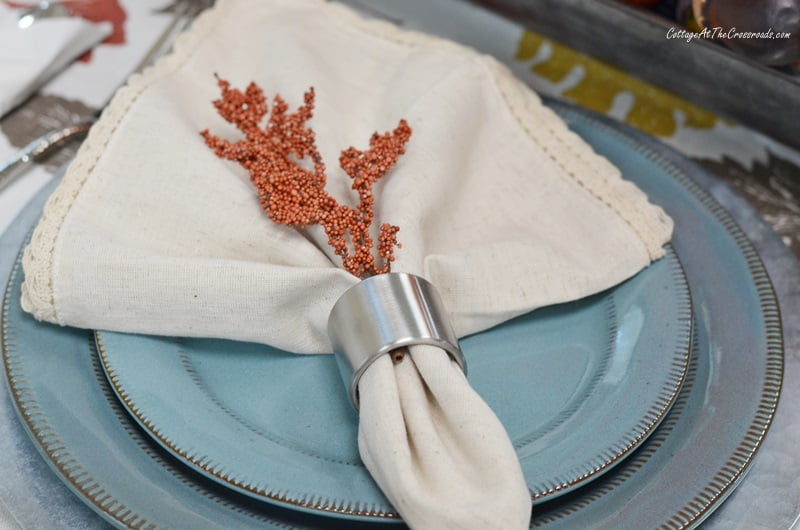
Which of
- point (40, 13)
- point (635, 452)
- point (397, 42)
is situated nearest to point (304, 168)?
point (397, 42)

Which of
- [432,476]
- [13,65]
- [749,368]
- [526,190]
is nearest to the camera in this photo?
[432,476]

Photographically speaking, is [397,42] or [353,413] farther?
[397,42]

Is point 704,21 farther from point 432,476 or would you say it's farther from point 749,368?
point 432,476

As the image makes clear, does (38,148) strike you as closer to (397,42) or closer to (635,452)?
(397,42)

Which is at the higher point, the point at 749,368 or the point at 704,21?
the point at 704,21

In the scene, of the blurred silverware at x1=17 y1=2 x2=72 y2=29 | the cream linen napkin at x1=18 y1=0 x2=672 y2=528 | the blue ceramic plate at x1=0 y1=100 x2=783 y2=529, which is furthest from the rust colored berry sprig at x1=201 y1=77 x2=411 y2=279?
the blurred silverware at x1=17 y1=2 x2=72 y2=29

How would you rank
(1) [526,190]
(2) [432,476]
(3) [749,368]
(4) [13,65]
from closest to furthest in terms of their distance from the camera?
(2) [432,476] → (3) [749,368] → (1) [526,190] → (4) [13,65]

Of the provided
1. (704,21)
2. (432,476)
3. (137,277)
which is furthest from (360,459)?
(704,21)

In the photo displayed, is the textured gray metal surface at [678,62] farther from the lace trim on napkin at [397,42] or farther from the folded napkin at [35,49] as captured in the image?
the folded napkin at [35,49]
